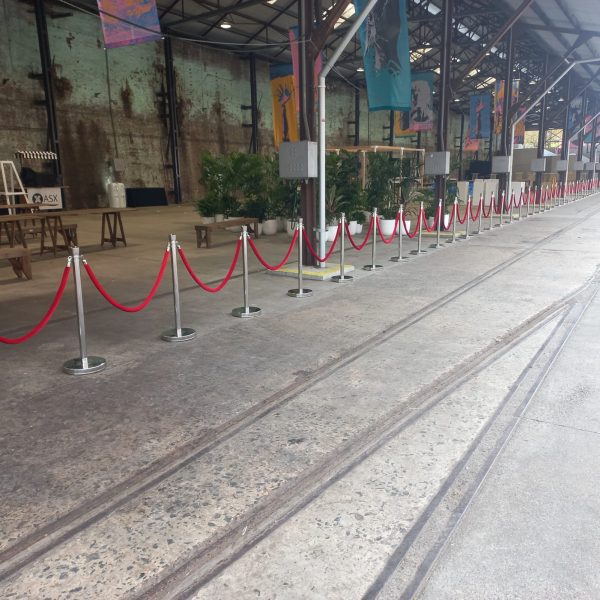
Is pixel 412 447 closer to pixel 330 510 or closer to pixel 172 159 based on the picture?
pixel 330 510

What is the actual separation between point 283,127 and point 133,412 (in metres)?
12.9

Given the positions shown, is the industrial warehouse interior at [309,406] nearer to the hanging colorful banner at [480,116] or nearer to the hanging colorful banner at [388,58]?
the hanging colorful banner at [388,58]

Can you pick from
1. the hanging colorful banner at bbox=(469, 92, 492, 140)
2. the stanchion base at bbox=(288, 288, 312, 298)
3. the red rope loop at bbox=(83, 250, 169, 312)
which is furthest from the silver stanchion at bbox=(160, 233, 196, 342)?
the hanging colorful banner at bbox=(469, 92, 492, 140)

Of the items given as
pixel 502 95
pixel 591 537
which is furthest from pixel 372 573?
pixel 502 95

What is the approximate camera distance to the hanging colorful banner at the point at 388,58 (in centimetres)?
1075

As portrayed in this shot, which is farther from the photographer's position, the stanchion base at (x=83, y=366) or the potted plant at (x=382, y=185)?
the potted plant at (x=382, y=185)

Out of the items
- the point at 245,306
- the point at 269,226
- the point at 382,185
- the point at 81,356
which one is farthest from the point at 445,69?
the point at 81,356

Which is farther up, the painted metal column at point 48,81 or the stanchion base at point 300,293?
the painted metal column at point 48,81

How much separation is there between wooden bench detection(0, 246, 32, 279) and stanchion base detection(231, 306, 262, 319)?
3966mm

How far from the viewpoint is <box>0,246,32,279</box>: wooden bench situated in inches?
334

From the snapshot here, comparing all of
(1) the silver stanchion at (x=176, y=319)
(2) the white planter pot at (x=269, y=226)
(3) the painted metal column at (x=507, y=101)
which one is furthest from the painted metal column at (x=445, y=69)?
(1) the silver stanchion at (x=176, y=319)


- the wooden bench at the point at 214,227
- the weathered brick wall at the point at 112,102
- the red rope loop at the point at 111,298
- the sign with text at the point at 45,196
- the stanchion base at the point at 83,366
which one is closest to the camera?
the stanchion base at the point at 83,366

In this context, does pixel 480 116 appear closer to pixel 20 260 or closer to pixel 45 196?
pixel 45 196

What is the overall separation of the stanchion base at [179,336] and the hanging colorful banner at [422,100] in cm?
1664
